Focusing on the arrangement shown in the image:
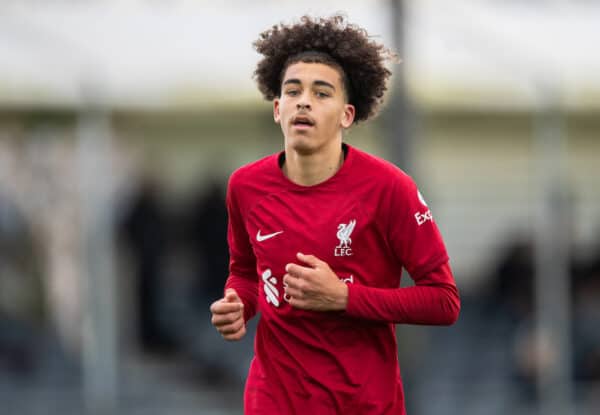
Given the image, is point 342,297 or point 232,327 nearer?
point 342,297

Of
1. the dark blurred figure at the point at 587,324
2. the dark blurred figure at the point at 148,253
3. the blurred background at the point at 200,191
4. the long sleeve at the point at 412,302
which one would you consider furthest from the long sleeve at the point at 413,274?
the dark blurred figure at the point at 148,253

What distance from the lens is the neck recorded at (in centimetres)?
345

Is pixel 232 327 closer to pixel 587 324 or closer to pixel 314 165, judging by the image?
pixel 314 165

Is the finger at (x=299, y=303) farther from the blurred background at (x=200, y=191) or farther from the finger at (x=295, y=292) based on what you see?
the blurred background at (x=200, y=191)

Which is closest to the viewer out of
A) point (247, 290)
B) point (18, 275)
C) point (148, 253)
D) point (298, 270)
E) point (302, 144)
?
point (298, 270)

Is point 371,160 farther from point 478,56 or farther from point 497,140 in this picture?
point 497,140

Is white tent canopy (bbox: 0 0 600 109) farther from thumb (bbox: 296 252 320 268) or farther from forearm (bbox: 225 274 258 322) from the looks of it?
thumb (bbox: 296 252 320 268)

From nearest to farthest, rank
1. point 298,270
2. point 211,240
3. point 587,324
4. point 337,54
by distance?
point 298,270
point 337,54
point 587,324
point 211,240

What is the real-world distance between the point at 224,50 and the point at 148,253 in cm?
243

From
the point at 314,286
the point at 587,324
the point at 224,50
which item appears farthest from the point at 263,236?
the point at 587,324

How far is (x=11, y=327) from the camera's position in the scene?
10.5 metres

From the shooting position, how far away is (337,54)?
3.49 metres

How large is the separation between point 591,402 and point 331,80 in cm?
673

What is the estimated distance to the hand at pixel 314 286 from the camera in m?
3.25
